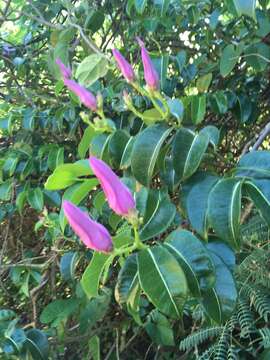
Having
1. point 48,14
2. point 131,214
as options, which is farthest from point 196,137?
point 48,14

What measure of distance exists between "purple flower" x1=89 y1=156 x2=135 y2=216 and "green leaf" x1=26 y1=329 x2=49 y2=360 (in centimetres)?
80

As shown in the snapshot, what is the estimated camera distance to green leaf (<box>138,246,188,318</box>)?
77 cm

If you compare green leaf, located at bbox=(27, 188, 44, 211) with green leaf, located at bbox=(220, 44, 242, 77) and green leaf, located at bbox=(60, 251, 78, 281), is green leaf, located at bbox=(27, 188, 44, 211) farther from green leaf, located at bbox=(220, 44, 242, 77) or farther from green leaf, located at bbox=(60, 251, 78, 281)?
green leaf, located at bbox=(220, 44, 242, 77)

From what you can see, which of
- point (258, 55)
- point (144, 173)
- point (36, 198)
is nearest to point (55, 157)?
point (36, 198)

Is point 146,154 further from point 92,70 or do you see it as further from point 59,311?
point 59,311

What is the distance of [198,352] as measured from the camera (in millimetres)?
1798

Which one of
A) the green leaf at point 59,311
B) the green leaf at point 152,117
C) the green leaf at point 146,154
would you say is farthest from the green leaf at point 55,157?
the green leaf at point 146,154

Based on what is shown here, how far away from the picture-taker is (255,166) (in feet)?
2.96

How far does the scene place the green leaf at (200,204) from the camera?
0.88 meters

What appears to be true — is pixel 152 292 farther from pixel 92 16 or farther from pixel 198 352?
pixel 92 16

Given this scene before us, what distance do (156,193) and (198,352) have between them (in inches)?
42.2

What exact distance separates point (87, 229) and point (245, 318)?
3.58ft

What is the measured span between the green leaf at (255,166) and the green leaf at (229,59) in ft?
2.84

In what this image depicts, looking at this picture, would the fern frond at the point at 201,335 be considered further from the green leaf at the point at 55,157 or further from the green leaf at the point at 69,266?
the green leaf at the point at 55,157
